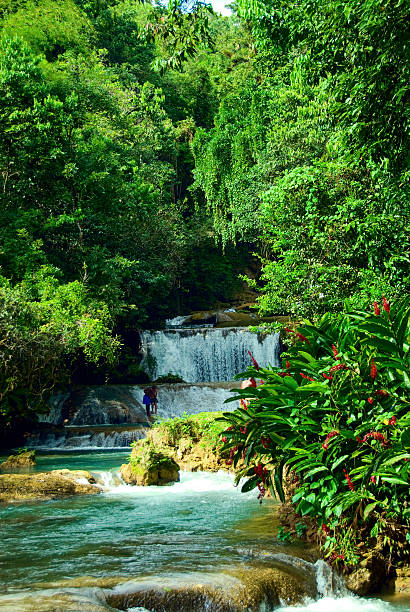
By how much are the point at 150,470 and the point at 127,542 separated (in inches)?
164

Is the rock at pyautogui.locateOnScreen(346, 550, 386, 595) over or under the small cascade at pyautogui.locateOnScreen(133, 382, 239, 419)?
under

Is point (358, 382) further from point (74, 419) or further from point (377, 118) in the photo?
point (74, 419)

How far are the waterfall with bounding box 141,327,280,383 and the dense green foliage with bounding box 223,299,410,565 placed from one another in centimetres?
1862

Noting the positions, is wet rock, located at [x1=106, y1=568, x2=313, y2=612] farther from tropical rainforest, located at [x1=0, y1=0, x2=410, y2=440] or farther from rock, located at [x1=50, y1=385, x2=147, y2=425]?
rock, located at [x1=50, y1=385, x2=147, y2=425]

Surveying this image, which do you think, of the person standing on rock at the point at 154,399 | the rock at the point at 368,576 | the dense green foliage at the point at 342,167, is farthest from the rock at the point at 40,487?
the person standing on rock at the point at 154,399

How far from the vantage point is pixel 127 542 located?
21.7ft

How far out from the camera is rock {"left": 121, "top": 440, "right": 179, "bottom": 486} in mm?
10750

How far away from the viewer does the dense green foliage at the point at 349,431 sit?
4473mm

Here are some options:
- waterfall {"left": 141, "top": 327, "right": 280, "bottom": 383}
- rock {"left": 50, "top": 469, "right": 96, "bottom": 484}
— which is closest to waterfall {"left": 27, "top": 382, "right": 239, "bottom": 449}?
waterfall {"left": 141, "top": 327, "right": 280, "bottom": 383}

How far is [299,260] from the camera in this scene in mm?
12438

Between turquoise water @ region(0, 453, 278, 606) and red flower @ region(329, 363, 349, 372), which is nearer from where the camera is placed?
red flower @ region(329, 363, 349, 372)

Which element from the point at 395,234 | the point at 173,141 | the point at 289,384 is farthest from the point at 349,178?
the point at 173,141

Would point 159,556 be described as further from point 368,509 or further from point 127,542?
point 368,509

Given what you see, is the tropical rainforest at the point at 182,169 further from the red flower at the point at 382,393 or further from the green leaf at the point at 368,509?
the green leaf at the point at 368,509
